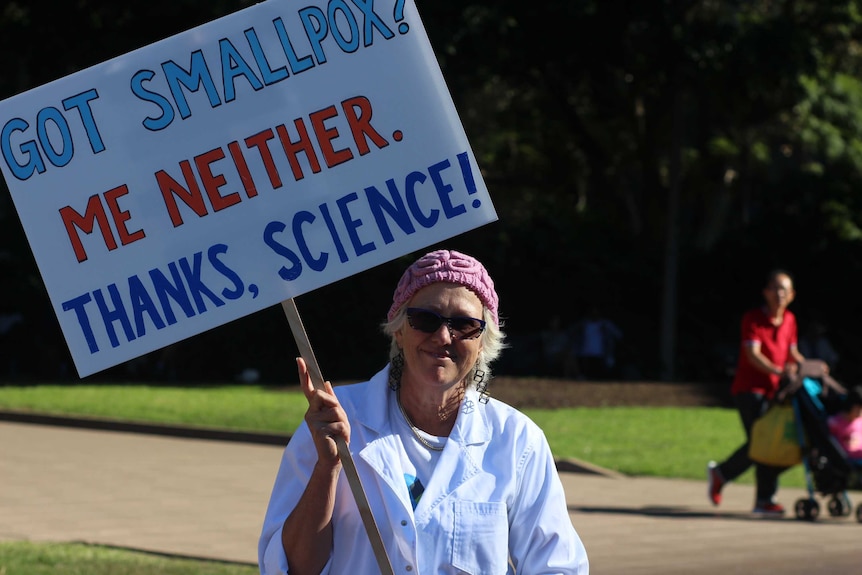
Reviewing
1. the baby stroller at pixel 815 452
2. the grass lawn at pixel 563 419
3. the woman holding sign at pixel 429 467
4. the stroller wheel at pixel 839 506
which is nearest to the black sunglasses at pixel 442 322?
the woman holding sign at pixel 429 467

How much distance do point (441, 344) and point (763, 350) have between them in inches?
358

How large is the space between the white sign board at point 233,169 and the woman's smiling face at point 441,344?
0.61 ft

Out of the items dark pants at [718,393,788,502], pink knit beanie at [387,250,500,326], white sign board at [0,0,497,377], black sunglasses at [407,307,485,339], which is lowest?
dark pants at [718,393,788,502]

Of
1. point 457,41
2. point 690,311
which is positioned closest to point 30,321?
point 457,41

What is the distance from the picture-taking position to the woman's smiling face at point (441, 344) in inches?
144

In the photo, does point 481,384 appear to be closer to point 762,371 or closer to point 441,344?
point 441,344

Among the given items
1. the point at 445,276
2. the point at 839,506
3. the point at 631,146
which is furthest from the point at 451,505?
the point at 631,146

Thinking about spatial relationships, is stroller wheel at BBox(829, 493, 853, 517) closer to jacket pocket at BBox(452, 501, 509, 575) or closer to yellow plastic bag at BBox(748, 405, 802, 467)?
yellow plastic bag at BBox(748, 405, 802, 467)

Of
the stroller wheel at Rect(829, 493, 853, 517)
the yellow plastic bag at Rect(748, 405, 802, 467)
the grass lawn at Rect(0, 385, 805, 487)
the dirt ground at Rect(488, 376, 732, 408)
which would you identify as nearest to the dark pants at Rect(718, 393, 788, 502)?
the yellow plastic bag at Rect(748, 405, 802, 467)

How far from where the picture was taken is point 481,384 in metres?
3.79

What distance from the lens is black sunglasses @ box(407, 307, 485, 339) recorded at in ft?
12.0

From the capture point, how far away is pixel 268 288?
378cm

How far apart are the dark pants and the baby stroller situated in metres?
0.26

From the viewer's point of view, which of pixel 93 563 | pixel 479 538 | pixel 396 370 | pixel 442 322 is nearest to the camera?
pixel 479 538
